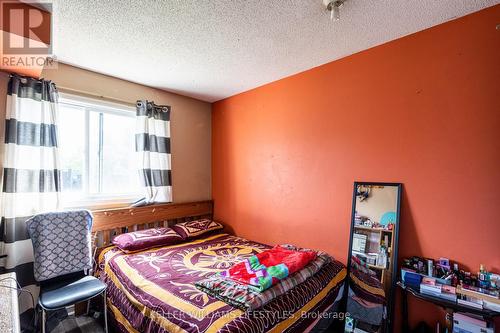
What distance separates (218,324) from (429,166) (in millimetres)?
1841

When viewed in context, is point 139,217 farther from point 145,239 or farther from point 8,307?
point 8,307

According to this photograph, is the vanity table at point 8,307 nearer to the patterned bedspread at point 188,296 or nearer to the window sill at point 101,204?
the patterned bedspread at point 188,296

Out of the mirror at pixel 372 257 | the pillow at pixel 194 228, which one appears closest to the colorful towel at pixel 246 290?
the mirror at pixel 372 257

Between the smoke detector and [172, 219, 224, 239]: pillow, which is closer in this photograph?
the smoke detector

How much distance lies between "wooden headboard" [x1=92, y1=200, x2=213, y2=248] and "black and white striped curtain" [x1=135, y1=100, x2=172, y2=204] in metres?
0.14

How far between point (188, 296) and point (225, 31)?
1.94 meters

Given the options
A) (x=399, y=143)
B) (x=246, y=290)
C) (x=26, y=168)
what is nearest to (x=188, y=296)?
(x=246, y=290)

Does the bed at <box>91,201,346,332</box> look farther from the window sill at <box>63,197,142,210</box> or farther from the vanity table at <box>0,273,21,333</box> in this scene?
the vanity table at <box>0,273,21,333</box>

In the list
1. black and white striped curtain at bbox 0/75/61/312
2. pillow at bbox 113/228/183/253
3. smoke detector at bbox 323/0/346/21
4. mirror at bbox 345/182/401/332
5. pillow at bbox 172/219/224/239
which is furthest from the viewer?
pillow at bbox 172/219/224/239

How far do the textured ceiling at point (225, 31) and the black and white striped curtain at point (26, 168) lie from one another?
0.48m

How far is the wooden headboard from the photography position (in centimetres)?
254

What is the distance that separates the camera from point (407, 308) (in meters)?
1.83

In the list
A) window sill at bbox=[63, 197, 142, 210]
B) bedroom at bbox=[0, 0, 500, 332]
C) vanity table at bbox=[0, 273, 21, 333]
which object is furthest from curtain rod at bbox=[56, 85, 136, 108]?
vanity table at bbox=[0, 273, 21, 333]

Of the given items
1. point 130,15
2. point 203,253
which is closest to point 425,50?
point 130,15
